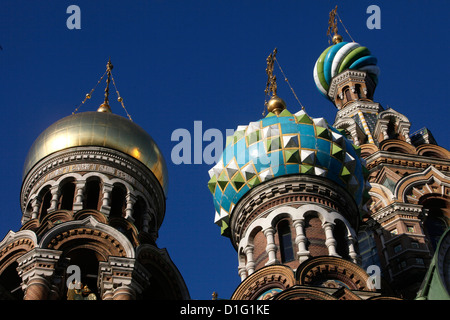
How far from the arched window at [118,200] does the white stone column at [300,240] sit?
4.16m

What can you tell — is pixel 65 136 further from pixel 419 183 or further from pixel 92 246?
pixel 419 183

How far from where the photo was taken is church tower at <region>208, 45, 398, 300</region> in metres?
14.3

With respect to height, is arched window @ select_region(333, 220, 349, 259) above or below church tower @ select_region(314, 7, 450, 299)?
below

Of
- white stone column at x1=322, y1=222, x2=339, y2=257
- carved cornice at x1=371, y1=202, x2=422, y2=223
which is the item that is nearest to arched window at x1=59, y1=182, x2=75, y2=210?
white stone column at x1=322, y1=222, x2=339, y2=257

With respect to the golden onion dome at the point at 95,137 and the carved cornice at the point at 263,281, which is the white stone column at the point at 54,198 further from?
the carved cornice at the point at 263,281

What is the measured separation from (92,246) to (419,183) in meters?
8.00

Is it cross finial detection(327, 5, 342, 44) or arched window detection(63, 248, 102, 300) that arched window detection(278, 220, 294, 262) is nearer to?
arched window detection(63, 248, 102, 300)

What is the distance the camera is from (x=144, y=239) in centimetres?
1639

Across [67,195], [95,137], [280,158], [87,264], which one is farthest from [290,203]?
[67,195]

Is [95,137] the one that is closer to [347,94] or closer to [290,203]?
[290,203]

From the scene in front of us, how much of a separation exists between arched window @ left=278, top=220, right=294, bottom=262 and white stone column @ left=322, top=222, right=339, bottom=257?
643 millimetres

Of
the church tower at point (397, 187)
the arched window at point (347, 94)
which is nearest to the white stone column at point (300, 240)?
the church tower at point (397, 187)

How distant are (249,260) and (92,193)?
407 cm
